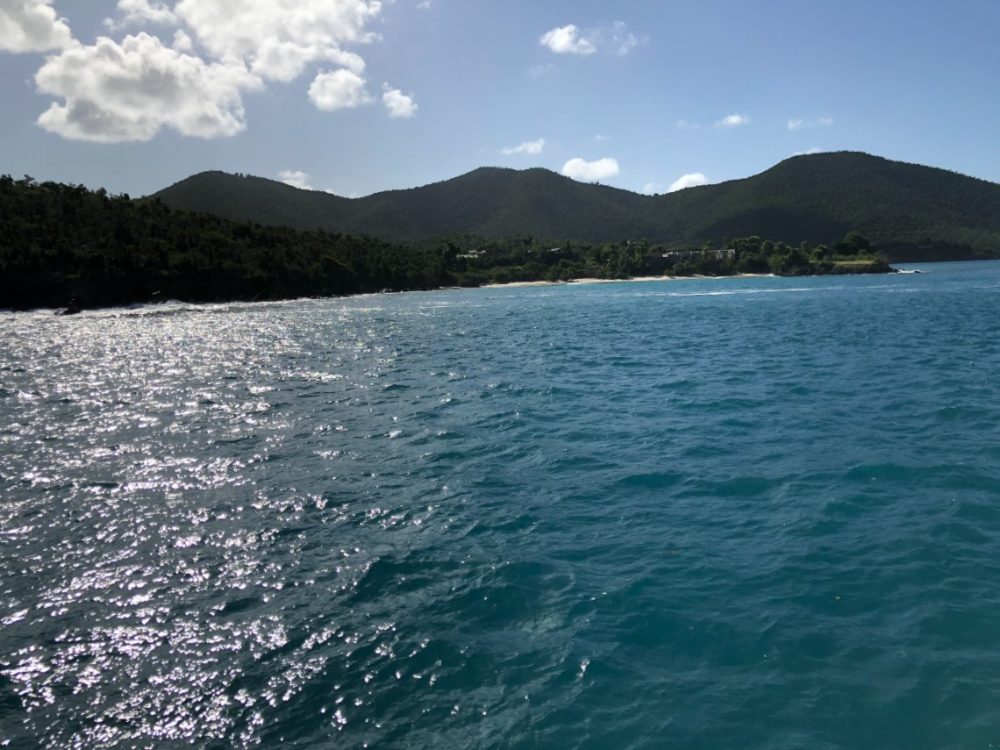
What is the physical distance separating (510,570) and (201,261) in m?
95.6

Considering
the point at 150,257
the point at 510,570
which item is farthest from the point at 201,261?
the point at 510,570

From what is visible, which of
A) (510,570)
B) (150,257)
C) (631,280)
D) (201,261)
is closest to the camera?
(510,570)

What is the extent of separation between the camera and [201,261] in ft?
303

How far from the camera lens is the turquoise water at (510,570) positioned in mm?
6262

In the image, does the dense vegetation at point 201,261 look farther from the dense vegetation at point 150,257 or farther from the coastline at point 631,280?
the coastline at point 631,280

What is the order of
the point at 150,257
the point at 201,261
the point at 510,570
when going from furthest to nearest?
the point at 201,261 < the point at 150,257 < the point at 510,570

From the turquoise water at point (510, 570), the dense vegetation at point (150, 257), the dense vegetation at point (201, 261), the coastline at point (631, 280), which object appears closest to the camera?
the turquoise water at point (510, 570)

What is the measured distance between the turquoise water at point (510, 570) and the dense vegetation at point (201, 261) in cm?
7100

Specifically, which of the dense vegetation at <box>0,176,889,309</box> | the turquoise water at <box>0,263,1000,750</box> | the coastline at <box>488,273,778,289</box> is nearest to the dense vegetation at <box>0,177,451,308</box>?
the dense vegetation at <box>0,176,889,309</box>

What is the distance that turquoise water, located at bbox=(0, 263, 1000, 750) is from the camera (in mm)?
6262

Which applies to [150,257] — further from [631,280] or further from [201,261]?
[631,280]

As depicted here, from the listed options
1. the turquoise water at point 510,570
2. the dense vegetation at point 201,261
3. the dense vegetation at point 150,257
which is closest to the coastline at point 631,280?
the dense vegetation at point 201,261

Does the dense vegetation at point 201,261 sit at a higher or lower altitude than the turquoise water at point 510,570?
higher

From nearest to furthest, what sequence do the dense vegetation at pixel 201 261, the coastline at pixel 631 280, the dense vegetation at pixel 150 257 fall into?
the dense vegetation at pixel 150 257, the dense vegetation at pixel 201 261, the coastline at pixel 631 280
